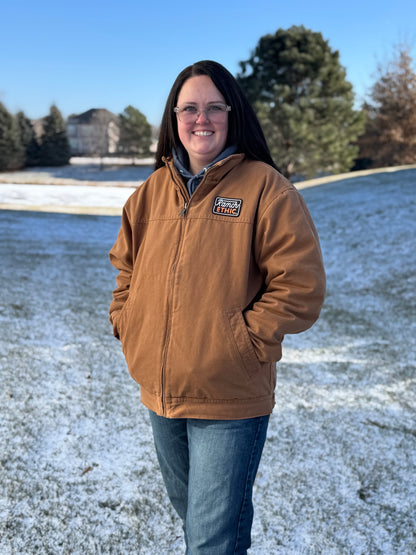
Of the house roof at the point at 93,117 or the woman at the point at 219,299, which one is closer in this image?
the woman at the point at 219,299

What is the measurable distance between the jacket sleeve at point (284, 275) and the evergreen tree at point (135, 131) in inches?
1594

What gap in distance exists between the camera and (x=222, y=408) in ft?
5.20

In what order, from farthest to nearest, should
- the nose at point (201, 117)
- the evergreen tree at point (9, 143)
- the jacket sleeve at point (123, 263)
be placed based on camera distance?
the evergreen tree at point (9, 143) < the jacket sleeve at point (123, 263) < the nose at point (201, 117)

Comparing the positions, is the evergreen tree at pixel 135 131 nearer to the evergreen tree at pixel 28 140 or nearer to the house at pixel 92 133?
the house at pixel 92 133

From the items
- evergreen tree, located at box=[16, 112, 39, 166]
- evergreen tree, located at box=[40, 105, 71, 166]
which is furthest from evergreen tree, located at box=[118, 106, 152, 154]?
evergreen tree, located at box=[16, 112, 39, 166]

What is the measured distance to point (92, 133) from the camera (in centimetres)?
4553

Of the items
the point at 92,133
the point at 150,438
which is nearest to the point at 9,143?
the point at 92,133

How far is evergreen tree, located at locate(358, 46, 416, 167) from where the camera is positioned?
1001 inches

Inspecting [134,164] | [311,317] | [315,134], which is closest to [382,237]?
[311,317]

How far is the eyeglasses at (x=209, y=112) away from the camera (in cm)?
171

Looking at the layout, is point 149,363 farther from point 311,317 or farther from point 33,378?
point 33,378

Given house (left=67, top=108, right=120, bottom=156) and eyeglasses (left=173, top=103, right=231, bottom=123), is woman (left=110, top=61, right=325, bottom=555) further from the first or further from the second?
house (left=67, top=108, right=120, bottom=156)

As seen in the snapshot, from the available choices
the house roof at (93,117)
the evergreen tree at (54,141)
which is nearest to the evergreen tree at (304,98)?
the evergreen tree at (54,141)

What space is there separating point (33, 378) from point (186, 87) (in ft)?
10.1
